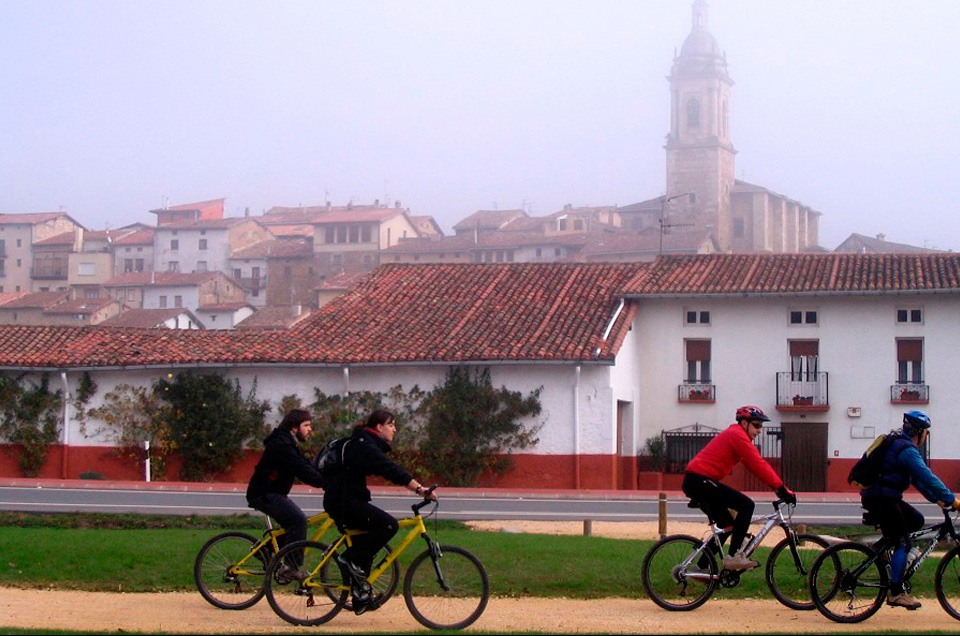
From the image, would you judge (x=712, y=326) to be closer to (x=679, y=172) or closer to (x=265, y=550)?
(x=265, y=550)

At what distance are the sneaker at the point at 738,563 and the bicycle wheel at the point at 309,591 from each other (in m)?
3.41

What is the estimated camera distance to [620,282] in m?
39.1

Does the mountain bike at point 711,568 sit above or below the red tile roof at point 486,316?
below

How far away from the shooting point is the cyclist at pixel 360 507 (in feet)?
37.6

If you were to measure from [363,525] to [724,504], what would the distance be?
129 inches

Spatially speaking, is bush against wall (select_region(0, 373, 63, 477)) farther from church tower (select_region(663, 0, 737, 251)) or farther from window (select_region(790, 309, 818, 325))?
church tower (select_region(663, 0, 737, 251))

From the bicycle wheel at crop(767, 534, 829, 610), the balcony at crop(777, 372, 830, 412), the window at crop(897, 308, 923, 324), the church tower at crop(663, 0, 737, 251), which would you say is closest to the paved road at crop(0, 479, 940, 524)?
the balcony at crop(777, 372, 830, 412)

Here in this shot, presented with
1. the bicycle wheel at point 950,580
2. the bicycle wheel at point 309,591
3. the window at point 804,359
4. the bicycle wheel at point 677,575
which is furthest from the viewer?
the window at point 804,359

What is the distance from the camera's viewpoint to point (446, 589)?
11328 millimetres

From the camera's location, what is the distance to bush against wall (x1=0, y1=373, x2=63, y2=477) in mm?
35688

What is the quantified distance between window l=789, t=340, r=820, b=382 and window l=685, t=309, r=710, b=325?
7.89ft

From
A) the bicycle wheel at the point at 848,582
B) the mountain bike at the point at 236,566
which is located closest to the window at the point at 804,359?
the bicycle wheel at the point at 848,582

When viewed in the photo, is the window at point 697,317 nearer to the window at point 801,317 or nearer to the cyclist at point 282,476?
the window at point 801,317

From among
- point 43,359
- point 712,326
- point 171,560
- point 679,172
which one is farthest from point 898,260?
point 679,172
